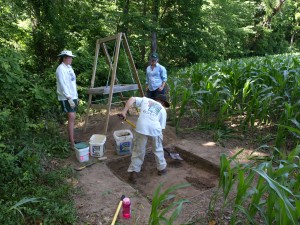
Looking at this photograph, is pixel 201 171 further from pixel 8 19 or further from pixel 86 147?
pixel 8 19

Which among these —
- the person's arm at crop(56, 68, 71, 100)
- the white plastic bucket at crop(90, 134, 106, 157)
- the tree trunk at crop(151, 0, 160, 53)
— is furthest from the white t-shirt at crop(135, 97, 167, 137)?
the tree trunk at crop(151, 0, 160, 53)

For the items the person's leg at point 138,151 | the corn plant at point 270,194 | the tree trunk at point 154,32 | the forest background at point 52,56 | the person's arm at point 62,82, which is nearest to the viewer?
the corn plant at point 270,194

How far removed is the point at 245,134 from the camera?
4.79 metres

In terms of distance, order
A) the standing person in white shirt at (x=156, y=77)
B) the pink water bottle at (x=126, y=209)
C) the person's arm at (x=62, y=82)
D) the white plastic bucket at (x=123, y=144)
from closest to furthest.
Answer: the pink water bottle at (x=126, y=209), the person's arm at (x=62, y=82), the white plastic bucket at (x=123, y=144), the standing person in white shirt at (x=156, y=77)

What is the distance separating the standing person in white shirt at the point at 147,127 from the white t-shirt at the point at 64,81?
1.22 m

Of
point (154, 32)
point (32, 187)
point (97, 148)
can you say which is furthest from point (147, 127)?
point (154, 32)

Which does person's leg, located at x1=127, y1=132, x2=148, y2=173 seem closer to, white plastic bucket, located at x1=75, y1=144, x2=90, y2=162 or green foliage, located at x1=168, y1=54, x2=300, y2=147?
white plastic bucket, located at x1=75, y1=144, x2=90, y2=162

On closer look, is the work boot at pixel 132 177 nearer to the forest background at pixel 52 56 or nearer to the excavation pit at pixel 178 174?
the excavation pit at pixel 178 174

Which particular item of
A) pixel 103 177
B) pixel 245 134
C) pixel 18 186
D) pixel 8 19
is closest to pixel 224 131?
pixel 245 134

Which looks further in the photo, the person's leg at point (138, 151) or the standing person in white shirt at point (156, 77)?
the standing person in white shirt at point (156, 77)

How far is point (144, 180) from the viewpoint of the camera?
372 centimetres

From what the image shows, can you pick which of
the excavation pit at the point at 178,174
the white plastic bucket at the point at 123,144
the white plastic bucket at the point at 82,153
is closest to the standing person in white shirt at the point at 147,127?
the excavation pit at the point at 178,174

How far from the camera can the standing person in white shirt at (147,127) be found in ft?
11.5

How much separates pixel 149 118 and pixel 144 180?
91 cm
